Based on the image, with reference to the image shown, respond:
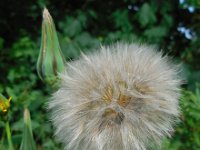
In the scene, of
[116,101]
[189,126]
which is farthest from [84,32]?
[116,101]

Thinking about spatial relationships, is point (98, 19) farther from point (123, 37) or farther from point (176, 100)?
point (176, 100)

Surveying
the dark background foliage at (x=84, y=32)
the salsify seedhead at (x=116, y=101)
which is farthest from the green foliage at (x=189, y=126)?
the salsify seedhead at (x=116, y=101)

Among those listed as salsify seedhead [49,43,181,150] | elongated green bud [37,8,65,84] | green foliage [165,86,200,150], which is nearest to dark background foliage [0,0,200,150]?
green foliage [165,86,200,150]

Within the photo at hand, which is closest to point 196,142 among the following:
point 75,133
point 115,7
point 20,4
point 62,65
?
point 62,65

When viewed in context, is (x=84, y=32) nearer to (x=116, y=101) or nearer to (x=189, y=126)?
(x=189, y=126)

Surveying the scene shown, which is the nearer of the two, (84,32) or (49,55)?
(49,55)
